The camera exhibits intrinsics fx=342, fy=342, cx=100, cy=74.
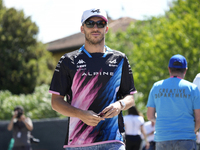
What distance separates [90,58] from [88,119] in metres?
0.62

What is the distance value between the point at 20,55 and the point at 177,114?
30361 mm

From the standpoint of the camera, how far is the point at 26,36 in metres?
34.1

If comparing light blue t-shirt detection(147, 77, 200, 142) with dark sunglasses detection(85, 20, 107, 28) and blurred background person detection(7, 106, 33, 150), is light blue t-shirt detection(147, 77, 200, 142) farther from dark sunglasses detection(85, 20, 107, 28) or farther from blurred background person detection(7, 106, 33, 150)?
blurred background person detection(7, 106, 33, 150)

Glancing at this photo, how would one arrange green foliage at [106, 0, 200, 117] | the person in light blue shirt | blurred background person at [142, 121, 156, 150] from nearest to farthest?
the person in light blue shirt
blurred background person at [142, 121, 156, 150]
green foliage at [106, 0, 200, 117]

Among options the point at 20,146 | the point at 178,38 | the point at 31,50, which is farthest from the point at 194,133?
the point at 31,50

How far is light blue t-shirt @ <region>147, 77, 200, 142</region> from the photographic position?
449 cm

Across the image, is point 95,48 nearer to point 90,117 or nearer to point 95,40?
point 95,40

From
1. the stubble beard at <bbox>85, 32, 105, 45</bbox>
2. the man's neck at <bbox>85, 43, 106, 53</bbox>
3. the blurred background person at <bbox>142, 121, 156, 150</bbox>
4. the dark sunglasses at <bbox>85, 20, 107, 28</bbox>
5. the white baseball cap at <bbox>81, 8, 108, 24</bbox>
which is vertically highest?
the white baseball cap at <bbox>81, 8, 108, 24</bbox>

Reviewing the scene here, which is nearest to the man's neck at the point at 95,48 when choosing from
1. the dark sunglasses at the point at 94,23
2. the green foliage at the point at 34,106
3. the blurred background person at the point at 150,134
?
the dark sunglasses at the point at 94,23

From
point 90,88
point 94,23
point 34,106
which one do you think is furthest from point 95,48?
point 34,106

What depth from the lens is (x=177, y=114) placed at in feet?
14.9

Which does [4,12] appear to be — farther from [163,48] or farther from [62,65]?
[62,65]

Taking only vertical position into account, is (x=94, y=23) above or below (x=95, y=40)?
above

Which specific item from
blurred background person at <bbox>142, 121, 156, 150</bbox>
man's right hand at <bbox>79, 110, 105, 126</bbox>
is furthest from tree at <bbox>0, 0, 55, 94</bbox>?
man's right hand at <bbox>79, 110, 105, 126</bbox>
